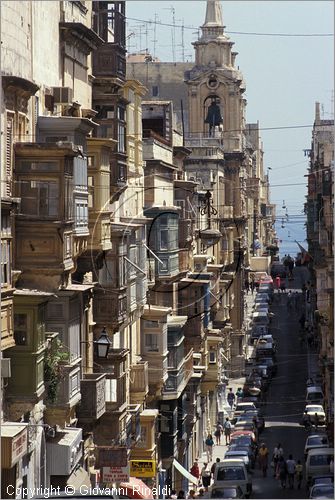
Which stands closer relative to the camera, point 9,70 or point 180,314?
point 9,70

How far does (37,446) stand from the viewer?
30016 mm

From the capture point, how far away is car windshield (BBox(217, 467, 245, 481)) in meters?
47.8

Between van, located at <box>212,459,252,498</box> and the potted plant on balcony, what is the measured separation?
17.0 metres

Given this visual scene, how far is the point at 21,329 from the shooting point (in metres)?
27.8

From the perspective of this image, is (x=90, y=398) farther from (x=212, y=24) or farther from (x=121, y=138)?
(x=212, y=24)

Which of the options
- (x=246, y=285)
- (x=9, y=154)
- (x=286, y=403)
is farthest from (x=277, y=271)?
(x=9, y=154)

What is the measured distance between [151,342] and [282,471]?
6.90m

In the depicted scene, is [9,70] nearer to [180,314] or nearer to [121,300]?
[121,300]

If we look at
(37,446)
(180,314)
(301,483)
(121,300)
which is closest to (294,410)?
(180,314)

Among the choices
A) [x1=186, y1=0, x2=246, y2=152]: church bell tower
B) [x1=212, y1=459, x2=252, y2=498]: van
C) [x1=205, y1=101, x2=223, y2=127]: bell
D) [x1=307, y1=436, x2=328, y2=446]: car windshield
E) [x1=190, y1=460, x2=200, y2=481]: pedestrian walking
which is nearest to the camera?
[x1=212, y1=459, x2=252, y2=498]: van

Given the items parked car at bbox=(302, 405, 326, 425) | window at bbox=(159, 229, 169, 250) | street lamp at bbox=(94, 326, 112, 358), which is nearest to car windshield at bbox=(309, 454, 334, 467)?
window at bbox=(159, 229, 169, 250)

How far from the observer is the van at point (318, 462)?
49.4m

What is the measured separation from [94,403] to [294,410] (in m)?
42.7

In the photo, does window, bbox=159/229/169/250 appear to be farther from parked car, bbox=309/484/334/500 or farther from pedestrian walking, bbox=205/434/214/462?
pedestrian walking, bbox=205/434/214/462
